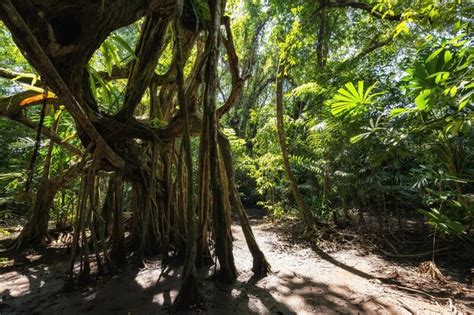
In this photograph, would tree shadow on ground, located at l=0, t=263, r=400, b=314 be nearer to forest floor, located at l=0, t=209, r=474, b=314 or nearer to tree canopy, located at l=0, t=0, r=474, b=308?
forest floor, located at l=0, t=209, r=474, b=314

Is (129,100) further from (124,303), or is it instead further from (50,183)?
(50,183)

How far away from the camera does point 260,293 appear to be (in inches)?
93.0

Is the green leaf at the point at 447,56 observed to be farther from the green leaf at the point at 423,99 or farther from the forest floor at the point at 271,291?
the forest floor at the point at 271,291

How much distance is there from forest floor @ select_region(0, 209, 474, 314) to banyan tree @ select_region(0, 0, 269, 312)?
0.21 meters

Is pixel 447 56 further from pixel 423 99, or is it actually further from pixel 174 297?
pixel 174 297

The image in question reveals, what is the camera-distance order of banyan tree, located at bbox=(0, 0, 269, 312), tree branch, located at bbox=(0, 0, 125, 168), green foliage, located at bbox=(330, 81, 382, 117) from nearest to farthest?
1. tree branch, located at bbox=(0, 0, 125, 168)
2. banyan tree, located at bbox=(0, 0, 269, 312)
3. green foliage, located at bbox=(330, 81, 382, 117)

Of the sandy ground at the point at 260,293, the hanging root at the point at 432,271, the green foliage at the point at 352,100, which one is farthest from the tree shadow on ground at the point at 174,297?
the green foliage at the point at 352,100

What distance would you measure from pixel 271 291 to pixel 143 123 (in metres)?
2.13

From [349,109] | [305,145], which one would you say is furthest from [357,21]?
[349,109]

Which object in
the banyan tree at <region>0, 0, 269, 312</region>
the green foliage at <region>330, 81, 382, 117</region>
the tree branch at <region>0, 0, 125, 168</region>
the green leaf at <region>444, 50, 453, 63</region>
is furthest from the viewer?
the green foliage at <region>330, 81, 382, 117</region>

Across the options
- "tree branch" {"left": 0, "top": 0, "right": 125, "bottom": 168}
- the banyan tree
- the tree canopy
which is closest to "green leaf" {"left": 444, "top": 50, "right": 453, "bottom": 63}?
the tree canopy

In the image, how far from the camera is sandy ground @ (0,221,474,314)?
2.12 metres

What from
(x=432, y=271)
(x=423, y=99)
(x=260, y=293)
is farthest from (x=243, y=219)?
(x=432, y=271)

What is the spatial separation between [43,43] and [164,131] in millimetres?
1376
